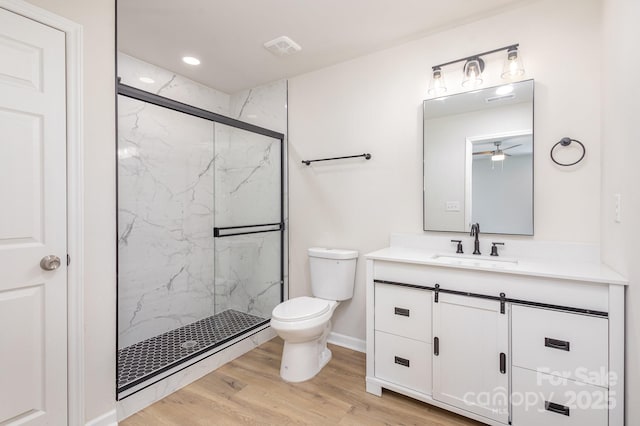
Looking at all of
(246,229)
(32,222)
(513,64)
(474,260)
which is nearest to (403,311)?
(474,260)

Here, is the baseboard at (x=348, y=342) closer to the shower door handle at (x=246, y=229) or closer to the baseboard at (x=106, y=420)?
the shower door handle at (x=246, y=229)

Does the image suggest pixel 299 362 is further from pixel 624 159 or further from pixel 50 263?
pixel 624 159

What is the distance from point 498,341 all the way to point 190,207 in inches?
105

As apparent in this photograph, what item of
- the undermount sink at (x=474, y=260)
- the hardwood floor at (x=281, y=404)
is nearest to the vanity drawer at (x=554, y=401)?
the hardwood floor at (x=281, y=404)

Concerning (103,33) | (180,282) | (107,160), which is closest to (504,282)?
(107,160)

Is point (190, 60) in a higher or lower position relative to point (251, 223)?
higher

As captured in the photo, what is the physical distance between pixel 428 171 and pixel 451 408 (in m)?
1.49

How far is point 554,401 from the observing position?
142 centimetres

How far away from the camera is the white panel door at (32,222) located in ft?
4.28

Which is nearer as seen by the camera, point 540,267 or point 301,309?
point 540,267

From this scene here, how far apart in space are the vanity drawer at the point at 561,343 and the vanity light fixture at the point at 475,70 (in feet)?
4.71

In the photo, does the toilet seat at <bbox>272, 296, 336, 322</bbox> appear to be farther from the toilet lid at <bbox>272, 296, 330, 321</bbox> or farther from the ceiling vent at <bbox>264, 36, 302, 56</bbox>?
the ceiling vent at <bbox>264, 36, 302, 56</bbox>

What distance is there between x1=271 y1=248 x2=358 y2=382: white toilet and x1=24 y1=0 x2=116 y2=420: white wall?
946mm

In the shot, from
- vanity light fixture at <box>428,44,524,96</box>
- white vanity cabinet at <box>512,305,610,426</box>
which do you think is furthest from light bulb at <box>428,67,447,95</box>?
white vanity cabinet at <box>512,305,610,426</box>
